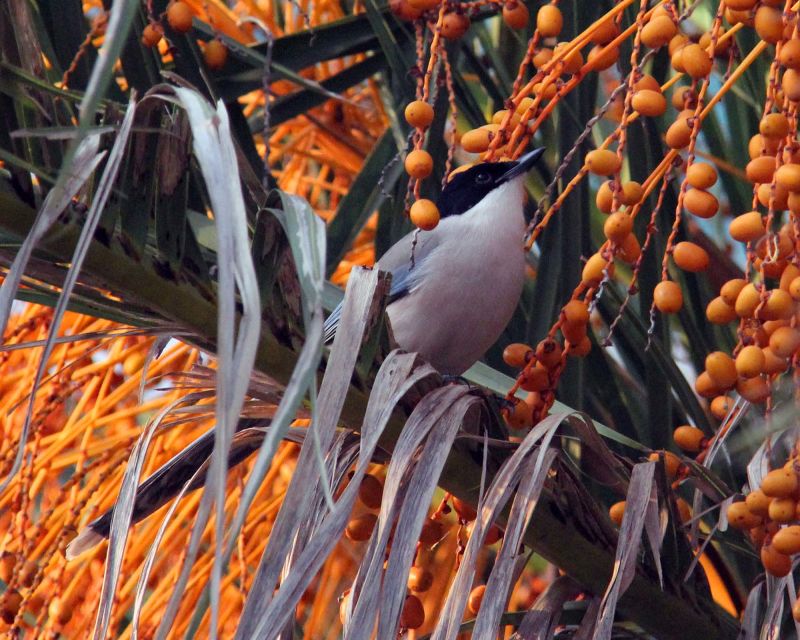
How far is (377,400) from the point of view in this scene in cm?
156

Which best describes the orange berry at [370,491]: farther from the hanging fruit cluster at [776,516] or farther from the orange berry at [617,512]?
the hanging fruit cluster at [776,516]

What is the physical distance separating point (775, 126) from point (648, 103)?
163mm

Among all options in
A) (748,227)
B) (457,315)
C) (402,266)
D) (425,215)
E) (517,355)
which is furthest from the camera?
(402,266)

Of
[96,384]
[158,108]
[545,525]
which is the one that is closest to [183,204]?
[158,108]

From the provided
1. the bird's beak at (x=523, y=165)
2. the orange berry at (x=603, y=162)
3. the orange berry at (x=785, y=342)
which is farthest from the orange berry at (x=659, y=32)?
the bird's beak at (x=523, y=165)

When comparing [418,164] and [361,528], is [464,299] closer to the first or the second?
[361,528]

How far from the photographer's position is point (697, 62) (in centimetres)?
152

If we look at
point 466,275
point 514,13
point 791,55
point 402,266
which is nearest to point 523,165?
point 466,275

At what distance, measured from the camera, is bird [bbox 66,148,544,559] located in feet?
8.45

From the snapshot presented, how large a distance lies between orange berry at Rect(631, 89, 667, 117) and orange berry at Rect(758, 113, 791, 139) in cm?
13

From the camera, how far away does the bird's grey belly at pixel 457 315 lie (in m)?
2.56

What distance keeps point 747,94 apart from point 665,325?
58cm

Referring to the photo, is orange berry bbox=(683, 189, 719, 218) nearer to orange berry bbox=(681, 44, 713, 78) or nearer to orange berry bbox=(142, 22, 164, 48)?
orange berry bbox=(681, 44, 713, 78)

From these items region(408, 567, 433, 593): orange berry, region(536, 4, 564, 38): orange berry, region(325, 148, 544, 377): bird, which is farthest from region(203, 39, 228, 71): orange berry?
region(408, 567, 433, 593): orange berry
